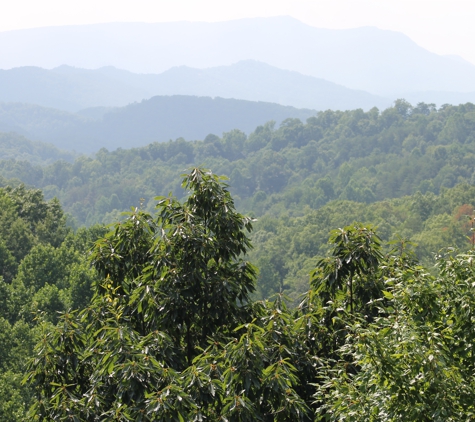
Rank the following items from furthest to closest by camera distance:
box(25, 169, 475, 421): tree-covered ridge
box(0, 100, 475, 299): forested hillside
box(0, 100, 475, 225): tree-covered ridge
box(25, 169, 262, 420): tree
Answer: box(0, 100, 475, 225): tree-covered ridge → box(0, 100, 475, 299): forested hillside → box(25, 169, 262, 420): tree → box(25, 169, 475, 421): tree-covered ridge

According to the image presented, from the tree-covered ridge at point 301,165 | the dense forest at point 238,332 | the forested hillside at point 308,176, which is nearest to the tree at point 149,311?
the dense forest at point 238,332

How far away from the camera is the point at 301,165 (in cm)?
13412

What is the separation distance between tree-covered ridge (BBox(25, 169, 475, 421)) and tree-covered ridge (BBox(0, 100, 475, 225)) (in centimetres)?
9485

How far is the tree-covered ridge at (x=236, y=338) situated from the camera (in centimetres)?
529

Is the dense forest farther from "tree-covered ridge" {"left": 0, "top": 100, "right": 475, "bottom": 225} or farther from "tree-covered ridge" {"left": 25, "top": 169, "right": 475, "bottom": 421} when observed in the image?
"tree-covered ridge" {"left": 0, "top": 100, "right": 475, "bottom": 225}

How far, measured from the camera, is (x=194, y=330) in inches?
296

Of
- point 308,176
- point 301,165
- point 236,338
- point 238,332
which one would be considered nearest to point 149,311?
point 236,338

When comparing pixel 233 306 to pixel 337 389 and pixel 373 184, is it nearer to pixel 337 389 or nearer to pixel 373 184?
pixel 337 389

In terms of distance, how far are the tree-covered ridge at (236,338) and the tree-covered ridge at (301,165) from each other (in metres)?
94.8

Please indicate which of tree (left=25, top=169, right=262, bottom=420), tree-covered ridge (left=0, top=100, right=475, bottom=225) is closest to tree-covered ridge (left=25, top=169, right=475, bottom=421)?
tree (left=25, top=169, right=262, bottom=420)

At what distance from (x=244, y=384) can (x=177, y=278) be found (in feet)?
4.84

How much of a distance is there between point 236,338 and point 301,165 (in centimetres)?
12809

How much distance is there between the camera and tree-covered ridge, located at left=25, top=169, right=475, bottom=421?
17.4 feet

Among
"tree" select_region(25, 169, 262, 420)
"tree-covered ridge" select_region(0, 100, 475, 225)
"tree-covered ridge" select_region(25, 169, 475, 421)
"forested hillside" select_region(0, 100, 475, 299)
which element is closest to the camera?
"tree-covered ridge" select_region(25, 169, 475, 421)
